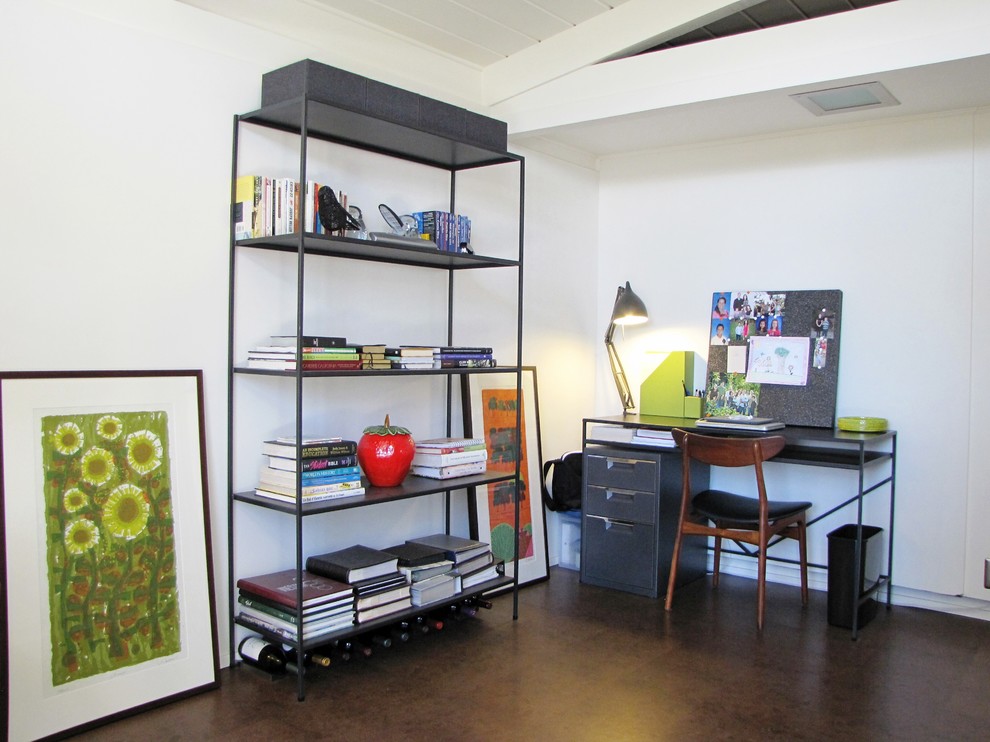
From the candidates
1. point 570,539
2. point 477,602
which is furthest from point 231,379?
point 570,539

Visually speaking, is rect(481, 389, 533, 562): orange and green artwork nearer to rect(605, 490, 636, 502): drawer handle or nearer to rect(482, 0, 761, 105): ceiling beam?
rect(605, 490, 636, 502): drawer handle

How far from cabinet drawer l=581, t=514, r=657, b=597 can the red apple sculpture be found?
1380mm

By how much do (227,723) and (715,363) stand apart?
3078mm

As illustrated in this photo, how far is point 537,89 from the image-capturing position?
161 inches

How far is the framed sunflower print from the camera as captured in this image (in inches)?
102

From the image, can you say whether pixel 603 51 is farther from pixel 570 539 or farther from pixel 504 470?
pixel 570 539

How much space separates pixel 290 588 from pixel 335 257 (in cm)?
135

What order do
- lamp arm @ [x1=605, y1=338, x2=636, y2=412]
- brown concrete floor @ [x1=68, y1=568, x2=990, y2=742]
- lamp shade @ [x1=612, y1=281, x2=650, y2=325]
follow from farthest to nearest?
lamp arm @ [x1=605, y1=338, x2=636, y2=412] < lamp shade @ [x1=612, y1=281, x2=650, y2=325] < brown concrete floor @ [x1=68, y1=568, x2=990, y2=742]

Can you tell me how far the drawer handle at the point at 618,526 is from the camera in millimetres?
4273

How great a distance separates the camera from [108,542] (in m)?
2.78

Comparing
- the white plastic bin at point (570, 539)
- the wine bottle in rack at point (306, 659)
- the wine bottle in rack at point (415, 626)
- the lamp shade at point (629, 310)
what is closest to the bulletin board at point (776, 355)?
the lamp shade at point (629, 310)

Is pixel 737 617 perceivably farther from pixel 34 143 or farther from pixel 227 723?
pixel 34 143

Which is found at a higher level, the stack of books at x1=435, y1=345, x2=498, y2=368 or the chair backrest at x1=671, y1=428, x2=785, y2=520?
the stack of books at x1=435, y1=345, x2=498, y2=368

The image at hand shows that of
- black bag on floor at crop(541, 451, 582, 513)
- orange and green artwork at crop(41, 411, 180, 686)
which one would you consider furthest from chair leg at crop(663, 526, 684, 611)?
orange and green artwork at crop(41, 411, 180, 686)
